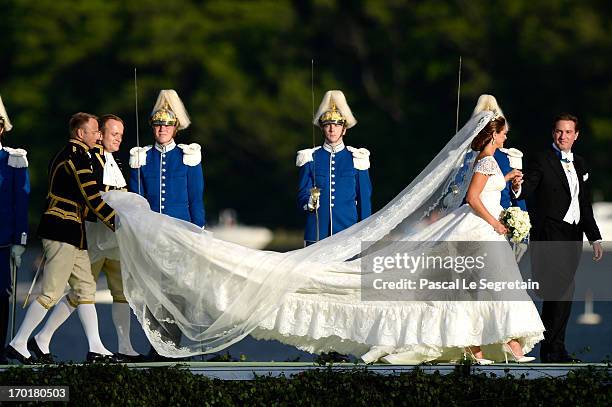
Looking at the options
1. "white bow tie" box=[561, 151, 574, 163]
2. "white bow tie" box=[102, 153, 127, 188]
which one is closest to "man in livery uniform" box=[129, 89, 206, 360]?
"white bow tie" box=[102, 153, 127, 188]

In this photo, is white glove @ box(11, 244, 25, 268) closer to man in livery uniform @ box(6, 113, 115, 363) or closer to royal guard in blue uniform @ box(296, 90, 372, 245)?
man in livery uniform @ box(6, 113, 115, 363)

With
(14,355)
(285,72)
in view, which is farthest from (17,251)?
(285,72)

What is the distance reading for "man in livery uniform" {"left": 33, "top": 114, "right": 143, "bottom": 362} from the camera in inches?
417

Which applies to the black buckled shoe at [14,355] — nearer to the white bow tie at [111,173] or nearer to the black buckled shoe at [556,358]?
the white bow tie at [111,173]

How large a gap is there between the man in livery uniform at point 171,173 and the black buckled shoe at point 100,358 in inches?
51.1

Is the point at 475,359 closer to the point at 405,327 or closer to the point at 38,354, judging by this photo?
the point at 405,327

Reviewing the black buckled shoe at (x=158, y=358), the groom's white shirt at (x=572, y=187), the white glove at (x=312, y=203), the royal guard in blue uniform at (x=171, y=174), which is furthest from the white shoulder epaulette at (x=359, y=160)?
the black buckled shoe at (x=158, y=358)

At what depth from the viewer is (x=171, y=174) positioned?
37.3 ft

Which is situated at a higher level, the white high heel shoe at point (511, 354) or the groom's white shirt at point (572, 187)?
the groom's white shirt at point (572, 187)

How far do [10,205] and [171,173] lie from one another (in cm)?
104

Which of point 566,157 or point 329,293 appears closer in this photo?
point 329,293

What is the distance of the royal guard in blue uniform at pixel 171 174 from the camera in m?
11.4

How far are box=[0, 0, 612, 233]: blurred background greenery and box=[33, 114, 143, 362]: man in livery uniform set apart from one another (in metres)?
22.2

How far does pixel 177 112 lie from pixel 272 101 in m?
25.0
